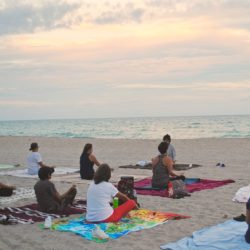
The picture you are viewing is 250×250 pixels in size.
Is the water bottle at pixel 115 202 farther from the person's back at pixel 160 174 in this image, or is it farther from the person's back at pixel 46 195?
the person's back at pixel 160 174

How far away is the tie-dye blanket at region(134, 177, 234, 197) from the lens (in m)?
10.5

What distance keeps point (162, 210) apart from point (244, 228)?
81.2 inches

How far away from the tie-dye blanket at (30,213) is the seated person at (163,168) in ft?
7.37

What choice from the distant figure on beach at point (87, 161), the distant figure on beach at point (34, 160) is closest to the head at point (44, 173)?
the distant figure on beach at point (87, 161)

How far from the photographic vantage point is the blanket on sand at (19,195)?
976 centimetres

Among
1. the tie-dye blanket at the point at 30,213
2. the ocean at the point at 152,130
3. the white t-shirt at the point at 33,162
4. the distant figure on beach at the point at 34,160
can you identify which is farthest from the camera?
the ocean at the point at 152,130

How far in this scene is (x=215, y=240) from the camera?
641cm

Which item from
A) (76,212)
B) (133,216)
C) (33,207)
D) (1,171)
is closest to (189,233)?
(133,216)

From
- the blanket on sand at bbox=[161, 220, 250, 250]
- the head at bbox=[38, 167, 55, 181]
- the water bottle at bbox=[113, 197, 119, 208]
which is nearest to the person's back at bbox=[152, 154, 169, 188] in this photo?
the water bottle at bbox=[113, 197, 119, 208]

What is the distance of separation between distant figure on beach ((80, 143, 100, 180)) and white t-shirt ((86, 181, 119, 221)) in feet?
17.3

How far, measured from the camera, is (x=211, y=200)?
9703mm

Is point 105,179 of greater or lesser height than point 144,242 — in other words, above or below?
above

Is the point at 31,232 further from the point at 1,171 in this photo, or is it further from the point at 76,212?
the point at 1,171

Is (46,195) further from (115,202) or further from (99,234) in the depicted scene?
(99,234)
